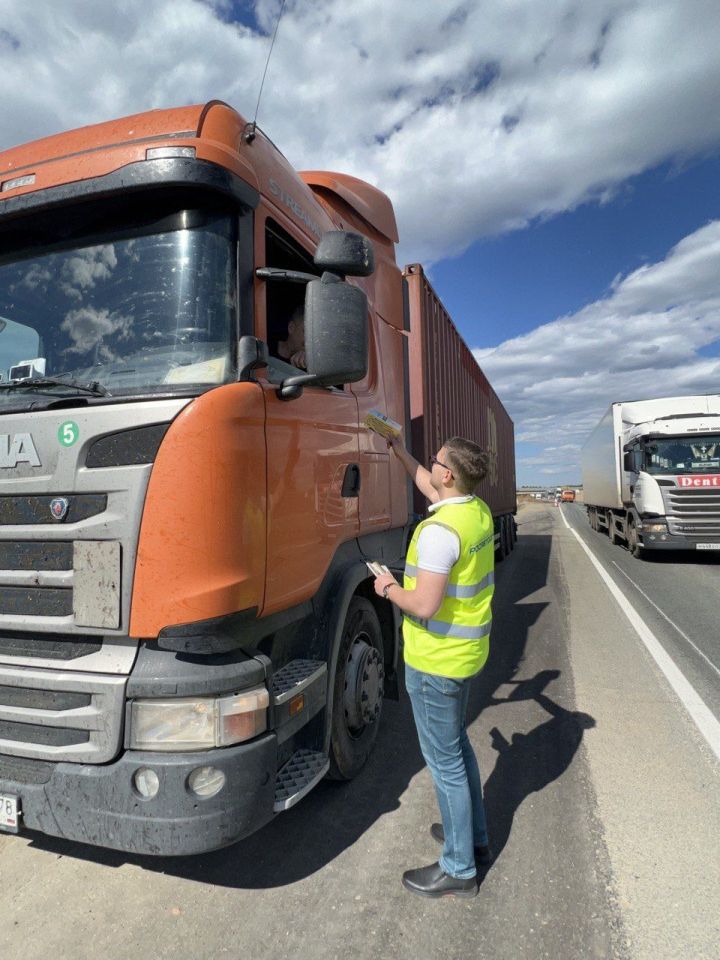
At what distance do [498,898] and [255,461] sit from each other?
1.92 meters

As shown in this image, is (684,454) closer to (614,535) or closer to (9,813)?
(614,535)

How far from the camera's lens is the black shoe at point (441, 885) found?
2205 millimetres

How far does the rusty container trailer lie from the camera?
4.80 meters

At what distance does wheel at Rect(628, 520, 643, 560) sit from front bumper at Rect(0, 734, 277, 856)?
1209 cm

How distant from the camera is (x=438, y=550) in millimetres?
2098

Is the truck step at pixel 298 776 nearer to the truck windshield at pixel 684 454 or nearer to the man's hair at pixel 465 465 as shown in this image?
the man's hair at pixel 465 465

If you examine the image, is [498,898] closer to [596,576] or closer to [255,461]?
[255,461]

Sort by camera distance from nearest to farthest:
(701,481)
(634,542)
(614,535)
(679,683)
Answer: (679,683), (701,481), (634,542), (614,535)

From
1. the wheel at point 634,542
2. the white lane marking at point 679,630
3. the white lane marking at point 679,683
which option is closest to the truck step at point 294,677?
the white lane marking at point 679,683

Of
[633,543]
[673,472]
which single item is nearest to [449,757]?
[673,472]

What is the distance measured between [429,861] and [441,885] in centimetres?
21

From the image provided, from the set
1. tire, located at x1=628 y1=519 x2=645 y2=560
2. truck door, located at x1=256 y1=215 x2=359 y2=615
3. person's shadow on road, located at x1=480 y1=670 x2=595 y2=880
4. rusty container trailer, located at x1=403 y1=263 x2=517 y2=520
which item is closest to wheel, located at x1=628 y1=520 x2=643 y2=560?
tire, located at x1=628 y1=519 x2=645 y2=560

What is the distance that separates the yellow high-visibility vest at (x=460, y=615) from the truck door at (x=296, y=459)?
0.48m

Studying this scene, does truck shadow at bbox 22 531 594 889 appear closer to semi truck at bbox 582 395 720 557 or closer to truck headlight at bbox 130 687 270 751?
truck headlight at bbox 130 687 270 751
